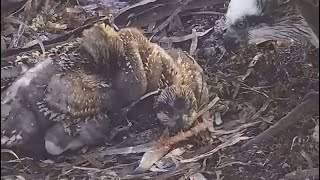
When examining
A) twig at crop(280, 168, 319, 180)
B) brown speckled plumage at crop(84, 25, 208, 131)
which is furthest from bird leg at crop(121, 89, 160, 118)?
twig at crop(280, 168, 319, 180)

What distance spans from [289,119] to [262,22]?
9 centimetres

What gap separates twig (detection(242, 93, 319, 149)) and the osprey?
6 cm

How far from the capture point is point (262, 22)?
648 mm

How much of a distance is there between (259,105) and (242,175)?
0.07m

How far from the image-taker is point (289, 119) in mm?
636

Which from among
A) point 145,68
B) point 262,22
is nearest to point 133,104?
point 145,68

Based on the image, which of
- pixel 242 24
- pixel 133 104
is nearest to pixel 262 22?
pixel 242 24

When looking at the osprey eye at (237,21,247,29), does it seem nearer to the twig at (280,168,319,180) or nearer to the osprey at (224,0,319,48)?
the osprey at (224,0,319,48)

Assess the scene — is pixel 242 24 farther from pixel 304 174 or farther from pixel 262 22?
pixel 304 174

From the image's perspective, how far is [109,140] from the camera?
0.64 meters

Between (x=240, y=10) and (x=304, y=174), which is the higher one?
(x=240, y=10)

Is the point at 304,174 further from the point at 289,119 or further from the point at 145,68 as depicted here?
the point at 145,68

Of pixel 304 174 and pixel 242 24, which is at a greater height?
pixel 242 24

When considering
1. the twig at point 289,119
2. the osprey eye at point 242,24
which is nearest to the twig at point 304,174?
the twig at point 289,119
